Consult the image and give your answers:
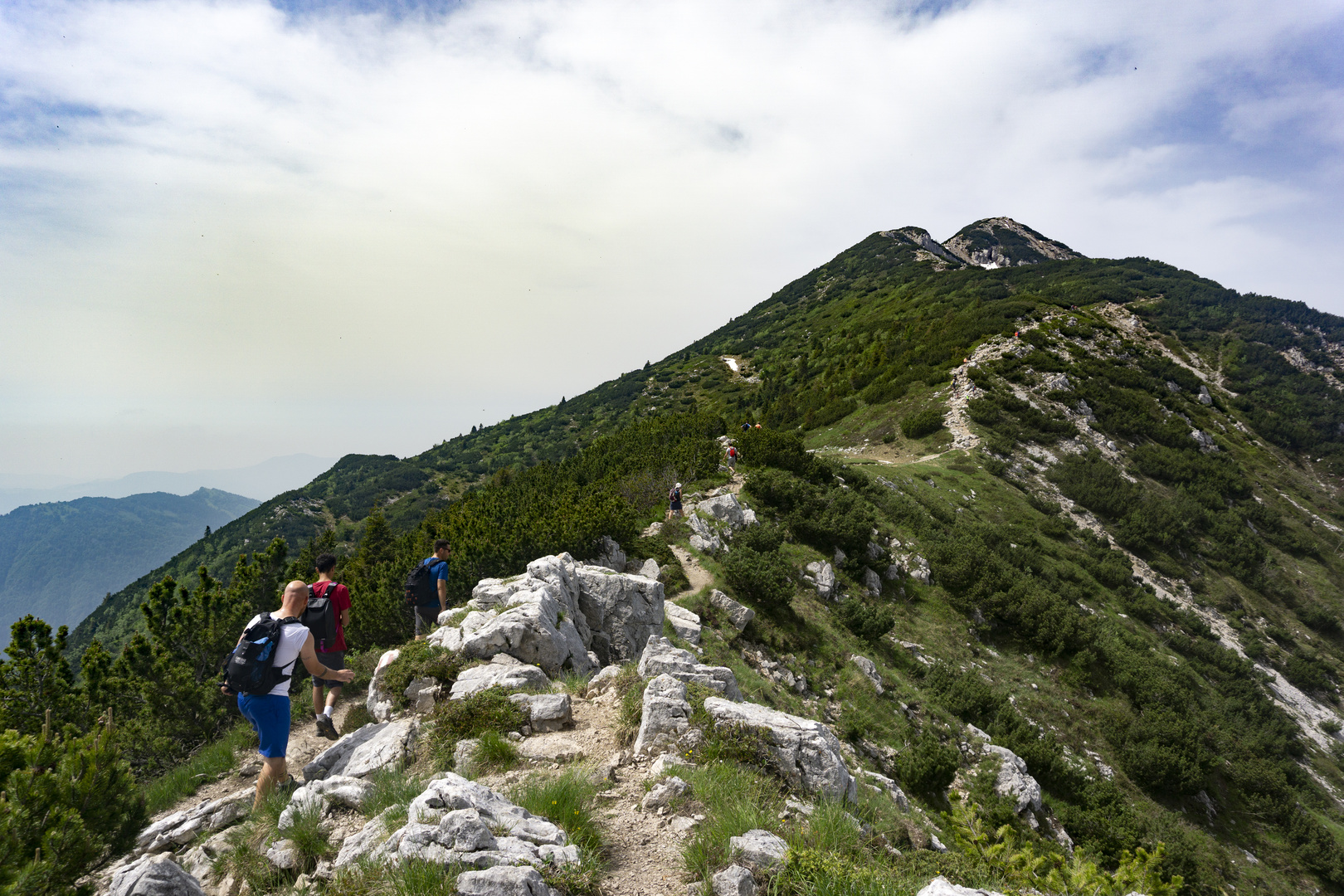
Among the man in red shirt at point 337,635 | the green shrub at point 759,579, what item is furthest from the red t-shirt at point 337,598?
the green shrub at point 759,579

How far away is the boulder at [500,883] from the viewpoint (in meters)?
3.67

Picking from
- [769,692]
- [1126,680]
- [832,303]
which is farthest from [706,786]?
[832,303]

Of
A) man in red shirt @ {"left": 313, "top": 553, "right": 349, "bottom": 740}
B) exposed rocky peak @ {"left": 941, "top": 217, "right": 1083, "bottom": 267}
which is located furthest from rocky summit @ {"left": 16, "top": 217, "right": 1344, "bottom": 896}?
exposed rocky peak @ {"left": 941, "top": 217, "right": 1083, "bottom": 267}

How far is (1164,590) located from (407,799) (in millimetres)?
32917

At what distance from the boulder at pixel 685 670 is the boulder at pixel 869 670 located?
7.53 m

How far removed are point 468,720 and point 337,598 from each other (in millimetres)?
2860

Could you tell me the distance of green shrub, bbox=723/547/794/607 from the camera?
1559 centimetres

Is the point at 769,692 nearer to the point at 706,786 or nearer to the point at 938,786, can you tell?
the point at 938,786

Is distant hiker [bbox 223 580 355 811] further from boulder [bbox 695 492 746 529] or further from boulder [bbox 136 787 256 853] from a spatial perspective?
boulder [bbox 695 492 746 529]

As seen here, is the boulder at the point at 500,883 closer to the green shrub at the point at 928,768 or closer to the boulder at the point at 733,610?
the green shrub at the point at 928,768

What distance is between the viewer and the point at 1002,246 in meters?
117

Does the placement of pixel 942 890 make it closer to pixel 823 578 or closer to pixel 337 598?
pixel 337 598

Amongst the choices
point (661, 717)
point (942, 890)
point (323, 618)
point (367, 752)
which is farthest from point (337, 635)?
point (942, 890)

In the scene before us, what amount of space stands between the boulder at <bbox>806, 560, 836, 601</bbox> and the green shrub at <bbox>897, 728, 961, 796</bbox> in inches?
239
